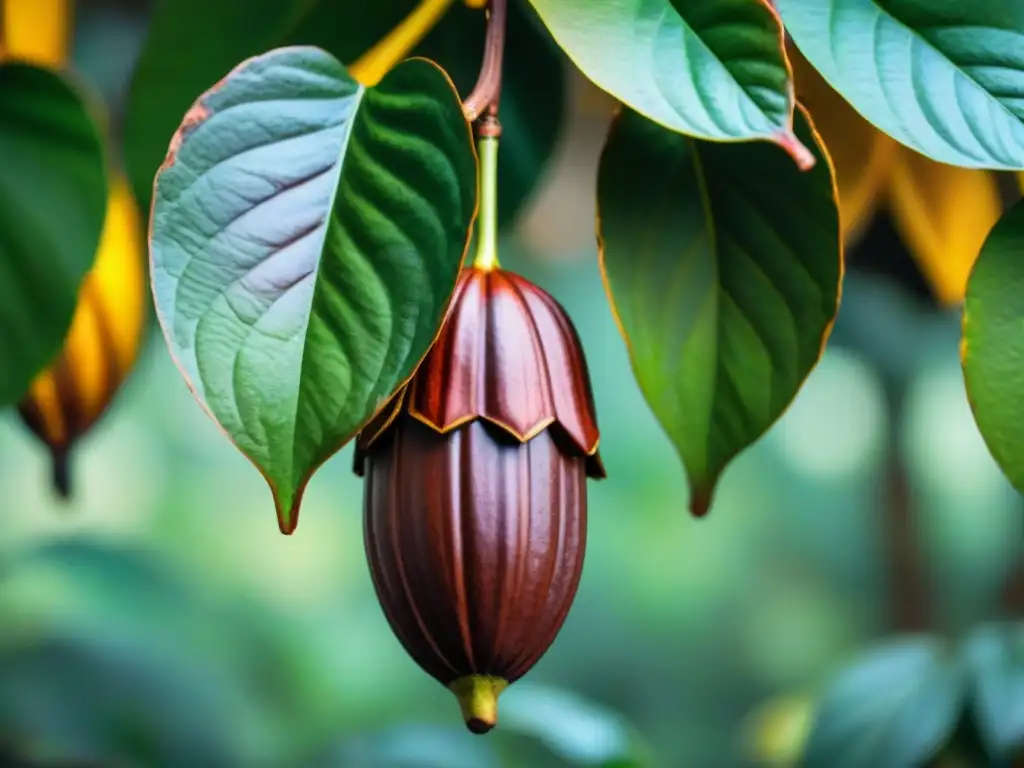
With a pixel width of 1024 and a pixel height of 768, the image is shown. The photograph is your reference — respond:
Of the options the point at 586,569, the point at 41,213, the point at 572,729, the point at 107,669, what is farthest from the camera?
the point at 586,569

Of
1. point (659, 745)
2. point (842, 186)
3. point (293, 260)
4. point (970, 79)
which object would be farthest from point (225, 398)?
point (659, 745)

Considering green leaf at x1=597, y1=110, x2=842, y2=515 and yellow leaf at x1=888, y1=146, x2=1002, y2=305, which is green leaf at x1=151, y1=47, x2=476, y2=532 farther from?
yellow leaf at x1=888, y1=146, x2=1002, y2=305

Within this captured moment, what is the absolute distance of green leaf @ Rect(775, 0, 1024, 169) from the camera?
251 millimetres

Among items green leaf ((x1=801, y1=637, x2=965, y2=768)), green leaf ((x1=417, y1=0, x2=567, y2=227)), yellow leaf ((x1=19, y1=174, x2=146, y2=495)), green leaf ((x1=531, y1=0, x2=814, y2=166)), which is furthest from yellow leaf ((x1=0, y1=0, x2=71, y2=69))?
green leaf ((x1=801, y1=637, x2=965, y2=768))

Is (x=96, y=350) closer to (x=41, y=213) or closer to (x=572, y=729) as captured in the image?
(x=41, y=213)

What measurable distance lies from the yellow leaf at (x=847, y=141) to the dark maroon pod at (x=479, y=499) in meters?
0.16

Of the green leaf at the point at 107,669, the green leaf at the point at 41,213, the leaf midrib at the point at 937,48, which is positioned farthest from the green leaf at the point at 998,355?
the green leaf at the point at 107,669

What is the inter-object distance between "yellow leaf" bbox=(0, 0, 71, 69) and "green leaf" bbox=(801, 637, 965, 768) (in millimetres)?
460

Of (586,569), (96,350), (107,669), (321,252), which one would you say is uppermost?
(321,252)

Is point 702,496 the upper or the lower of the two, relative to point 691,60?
lower

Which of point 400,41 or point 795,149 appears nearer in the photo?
point 795,149

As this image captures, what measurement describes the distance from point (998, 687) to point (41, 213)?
462 millimetres

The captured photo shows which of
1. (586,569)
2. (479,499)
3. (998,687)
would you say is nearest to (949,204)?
(998,687)

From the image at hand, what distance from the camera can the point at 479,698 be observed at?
0.81ft
